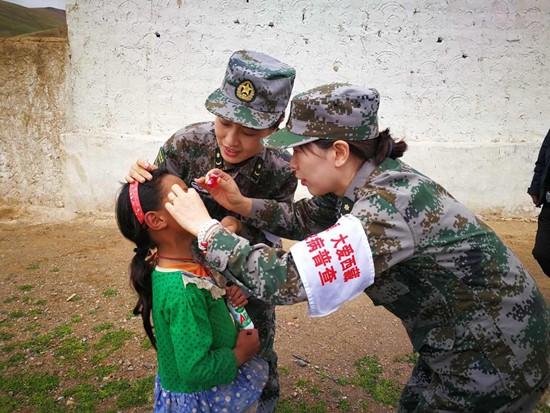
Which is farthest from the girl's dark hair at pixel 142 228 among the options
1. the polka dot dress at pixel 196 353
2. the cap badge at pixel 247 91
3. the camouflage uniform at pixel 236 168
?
the cap badge at pixel 247 91

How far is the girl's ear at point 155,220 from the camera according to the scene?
1773 mm

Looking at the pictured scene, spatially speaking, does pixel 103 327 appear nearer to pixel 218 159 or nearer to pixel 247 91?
pixel 218 159

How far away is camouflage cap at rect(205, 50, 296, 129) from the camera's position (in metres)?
2.02

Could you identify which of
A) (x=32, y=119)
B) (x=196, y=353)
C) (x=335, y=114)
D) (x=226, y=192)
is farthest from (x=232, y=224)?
(x=32, y=119)

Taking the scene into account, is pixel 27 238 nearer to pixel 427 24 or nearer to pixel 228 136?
pixel 228 136

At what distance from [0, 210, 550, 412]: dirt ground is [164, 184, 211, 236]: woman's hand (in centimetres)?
179

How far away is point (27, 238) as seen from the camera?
18.0 feet

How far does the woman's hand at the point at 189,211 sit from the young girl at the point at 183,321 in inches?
8.7

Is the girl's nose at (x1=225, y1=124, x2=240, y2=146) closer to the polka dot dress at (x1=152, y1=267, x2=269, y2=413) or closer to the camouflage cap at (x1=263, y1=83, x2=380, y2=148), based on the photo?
the camouflage cap at (x1=263, y1=83, x2=380, y2=148)

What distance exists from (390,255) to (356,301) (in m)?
2.98

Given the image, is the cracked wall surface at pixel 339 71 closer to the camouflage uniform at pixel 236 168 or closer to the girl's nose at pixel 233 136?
the camouflage uniform at pixel 236 168

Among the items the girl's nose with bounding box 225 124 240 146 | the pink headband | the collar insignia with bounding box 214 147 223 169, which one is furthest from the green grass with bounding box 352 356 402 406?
the pink headband

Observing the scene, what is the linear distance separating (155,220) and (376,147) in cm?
93

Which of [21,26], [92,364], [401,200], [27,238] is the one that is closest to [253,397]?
[401,200]
